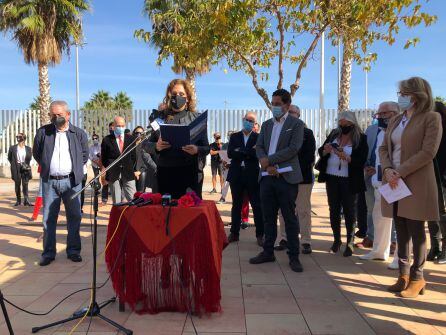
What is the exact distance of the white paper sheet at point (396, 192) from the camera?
13.0ft

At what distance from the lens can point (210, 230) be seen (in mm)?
3418

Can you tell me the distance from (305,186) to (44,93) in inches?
630

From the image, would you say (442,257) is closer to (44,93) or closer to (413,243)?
(413,243)

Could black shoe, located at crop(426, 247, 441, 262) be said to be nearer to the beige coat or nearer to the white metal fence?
the beige coat

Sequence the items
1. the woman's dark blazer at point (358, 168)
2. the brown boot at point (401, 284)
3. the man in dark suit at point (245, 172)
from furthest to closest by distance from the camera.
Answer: the man in dark suit at point (245, 172), the woman's dark blazer at point (358, 168), the brown boot at point (401, 284)

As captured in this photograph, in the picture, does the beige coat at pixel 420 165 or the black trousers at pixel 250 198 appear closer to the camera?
the beige coat at pixel 420 165

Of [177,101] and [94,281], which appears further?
[177,101]

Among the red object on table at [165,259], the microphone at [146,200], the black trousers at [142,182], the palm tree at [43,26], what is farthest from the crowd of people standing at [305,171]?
the palm tree at [43,26]

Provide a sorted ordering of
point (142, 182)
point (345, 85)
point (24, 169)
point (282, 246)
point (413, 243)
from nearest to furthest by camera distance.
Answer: point (413, 243), point (282, 246), point (142, 182), point (24, 169), point (345, 85)

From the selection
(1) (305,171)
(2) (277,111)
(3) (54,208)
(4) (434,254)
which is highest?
(2) (277,111)

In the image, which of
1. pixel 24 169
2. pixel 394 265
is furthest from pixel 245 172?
pixel 24 169

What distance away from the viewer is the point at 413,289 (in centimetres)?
405

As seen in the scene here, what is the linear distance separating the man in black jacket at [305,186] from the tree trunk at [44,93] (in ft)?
49.5

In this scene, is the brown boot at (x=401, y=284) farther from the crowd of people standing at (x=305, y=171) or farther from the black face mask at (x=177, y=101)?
the black face mask at (x=177, y=101)
